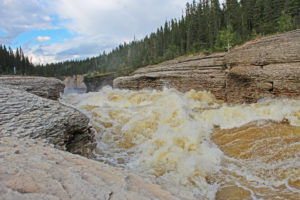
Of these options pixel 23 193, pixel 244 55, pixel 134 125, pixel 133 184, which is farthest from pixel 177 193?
pixel 244 55

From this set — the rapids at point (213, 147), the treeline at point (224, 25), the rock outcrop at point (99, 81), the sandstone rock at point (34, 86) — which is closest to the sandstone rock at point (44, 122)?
the rapids at point (213, 147)

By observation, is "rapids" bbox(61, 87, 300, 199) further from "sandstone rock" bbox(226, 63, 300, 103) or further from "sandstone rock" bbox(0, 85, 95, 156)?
"sandstone rock" bbox(0, 85, 95, 156)

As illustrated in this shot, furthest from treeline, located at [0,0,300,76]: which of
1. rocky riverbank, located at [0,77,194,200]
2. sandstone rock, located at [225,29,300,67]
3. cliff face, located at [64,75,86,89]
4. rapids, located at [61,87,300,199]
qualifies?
cliff face, located at [64,75,86,89]

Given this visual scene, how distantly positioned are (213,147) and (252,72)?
6.26m

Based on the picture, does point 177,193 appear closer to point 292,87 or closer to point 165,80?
point 292,87

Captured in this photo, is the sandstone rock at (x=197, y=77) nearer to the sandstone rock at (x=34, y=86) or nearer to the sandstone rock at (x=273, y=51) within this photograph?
the sandstone rock at (x=273, y=51)

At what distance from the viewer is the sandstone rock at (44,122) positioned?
12.3 feet

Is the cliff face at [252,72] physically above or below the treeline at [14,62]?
below

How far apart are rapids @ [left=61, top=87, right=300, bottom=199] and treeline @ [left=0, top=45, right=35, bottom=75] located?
60.8 meters

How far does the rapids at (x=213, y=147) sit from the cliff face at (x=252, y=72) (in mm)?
985

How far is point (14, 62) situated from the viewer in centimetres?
5884

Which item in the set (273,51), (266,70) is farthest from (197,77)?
(273,51)

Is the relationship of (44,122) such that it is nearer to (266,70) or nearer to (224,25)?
(266,70)

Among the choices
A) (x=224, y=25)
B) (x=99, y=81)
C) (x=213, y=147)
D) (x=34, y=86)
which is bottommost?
(x=213, y=147)
